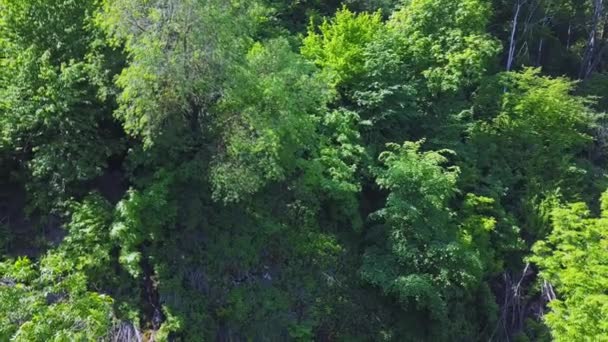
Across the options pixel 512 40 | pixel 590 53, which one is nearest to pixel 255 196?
pixel 512 40

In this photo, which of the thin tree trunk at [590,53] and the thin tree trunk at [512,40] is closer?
the thin tree trunk at [512,40]

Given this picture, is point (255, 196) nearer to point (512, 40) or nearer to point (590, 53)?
point (512, 40)

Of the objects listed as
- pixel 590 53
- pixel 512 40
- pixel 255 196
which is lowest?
pixel 255 196

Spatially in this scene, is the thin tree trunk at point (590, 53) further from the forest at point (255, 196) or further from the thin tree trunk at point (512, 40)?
the forest at point (255, 196)

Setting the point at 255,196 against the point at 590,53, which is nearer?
the point at 255,196

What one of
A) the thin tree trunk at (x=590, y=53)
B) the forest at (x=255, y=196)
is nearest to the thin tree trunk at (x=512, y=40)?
the thin tree trunk at (x=590, y=53)

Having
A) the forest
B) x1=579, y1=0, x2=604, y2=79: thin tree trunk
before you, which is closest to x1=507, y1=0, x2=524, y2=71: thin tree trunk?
x1=579, y1=0, x2=604, y2=79: thin tree trunk

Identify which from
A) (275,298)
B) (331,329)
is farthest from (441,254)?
(275,298)

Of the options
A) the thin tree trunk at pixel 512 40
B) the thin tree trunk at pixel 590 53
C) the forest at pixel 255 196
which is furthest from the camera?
the thin tree trunk at pixel 590 53

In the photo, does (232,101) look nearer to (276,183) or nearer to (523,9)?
(276,183)
